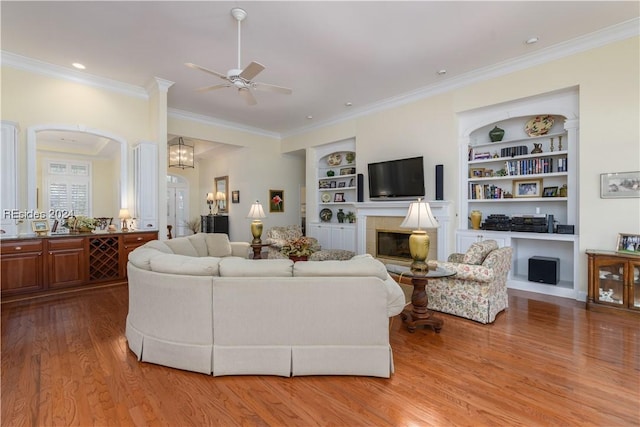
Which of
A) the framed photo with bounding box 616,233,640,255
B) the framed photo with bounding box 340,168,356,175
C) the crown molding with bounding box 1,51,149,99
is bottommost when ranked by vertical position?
the framed photo with bounding box 616,233,640,255

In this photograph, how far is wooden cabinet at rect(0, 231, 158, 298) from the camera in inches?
160

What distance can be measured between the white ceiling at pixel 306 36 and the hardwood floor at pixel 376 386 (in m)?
3.46

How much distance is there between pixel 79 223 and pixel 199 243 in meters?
1.93

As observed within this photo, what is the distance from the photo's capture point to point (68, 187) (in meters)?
8.28

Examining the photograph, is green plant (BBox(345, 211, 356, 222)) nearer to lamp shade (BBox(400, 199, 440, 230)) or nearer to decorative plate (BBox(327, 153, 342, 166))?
decorative plate (BBox(327, 153, 342, 166))

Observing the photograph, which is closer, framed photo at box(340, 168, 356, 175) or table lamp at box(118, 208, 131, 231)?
table lamp at box(118, 208, 131, 231)

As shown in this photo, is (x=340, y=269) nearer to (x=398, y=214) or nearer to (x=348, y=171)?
(x=398, y=214)

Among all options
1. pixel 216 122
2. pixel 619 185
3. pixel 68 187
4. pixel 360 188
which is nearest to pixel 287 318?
pixel 619 185

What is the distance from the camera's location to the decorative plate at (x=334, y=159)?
7.73 m

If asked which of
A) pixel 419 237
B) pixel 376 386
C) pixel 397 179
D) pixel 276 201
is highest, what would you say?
pixel 397 179

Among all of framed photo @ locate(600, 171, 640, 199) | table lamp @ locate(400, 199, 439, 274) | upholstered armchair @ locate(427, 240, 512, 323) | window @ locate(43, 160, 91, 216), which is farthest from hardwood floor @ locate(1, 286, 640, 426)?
window @ locate(43, 160, 91, 216)

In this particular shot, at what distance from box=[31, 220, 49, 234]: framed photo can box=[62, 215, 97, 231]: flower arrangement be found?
0.34 m

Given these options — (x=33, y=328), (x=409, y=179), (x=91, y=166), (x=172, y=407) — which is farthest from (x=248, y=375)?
(x=91, y=166)

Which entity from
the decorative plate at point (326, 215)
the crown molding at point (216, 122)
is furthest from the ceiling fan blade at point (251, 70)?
the decorative plate at point (326, 215)
